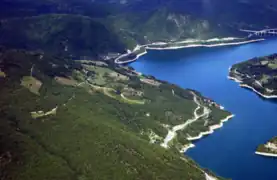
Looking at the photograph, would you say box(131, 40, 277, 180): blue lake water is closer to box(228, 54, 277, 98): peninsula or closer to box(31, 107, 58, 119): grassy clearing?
box(228, 54, 277, 98): peninsula

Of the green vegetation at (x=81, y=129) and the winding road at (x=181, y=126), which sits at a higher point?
the green vegetation at (x=81, y=129)

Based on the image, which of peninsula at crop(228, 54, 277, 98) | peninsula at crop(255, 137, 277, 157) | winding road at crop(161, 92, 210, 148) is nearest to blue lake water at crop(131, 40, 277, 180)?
peninsula at crop(255, 137, 277, 157)

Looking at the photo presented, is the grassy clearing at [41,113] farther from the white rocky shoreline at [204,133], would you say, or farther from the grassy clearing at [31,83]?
the white rocky shoreline at [204,133]

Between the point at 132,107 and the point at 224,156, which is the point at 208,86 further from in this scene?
the point at 224,156

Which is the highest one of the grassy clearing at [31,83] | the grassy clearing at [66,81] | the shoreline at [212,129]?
the grassy clearing at [31,83]

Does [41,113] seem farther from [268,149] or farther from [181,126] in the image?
[268,149]

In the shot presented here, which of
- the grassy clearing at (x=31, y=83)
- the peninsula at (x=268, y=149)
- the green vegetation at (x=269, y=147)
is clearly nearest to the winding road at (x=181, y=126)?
the peninsula at (x=268, y=149)

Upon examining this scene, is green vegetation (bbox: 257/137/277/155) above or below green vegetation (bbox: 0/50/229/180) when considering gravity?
below
